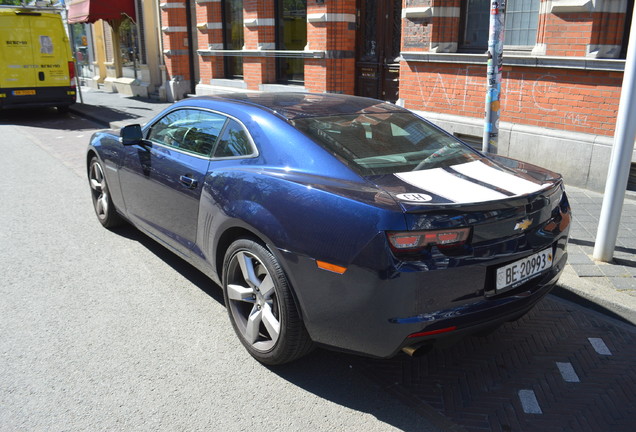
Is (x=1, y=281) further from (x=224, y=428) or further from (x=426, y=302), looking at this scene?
(x=426, y=302)

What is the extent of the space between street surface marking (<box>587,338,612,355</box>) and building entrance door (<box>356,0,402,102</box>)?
7.91 metres

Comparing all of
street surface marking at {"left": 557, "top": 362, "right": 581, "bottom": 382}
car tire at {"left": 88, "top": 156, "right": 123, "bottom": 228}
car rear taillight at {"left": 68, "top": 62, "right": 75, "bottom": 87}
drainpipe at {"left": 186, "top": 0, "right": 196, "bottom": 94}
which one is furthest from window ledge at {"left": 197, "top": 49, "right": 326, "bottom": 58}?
street surface marking at {"left": 557, "top": 362, "right": 581, "bottom": 382}

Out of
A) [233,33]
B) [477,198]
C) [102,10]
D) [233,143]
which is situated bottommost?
[477,198]

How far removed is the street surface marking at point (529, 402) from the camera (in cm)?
301

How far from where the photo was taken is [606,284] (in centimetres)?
445

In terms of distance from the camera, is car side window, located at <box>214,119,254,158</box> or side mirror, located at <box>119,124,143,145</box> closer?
car side window, located at <box>214,119,254,158</box>

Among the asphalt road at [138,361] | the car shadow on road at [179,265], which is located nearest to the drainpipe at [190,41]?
the car shadow on road at [179,265]

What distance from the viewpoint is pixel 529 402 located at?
308cm

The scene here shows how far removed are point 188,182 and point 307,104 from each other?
3.38ft

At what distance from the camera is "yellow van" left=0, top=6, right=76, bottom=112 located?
15.2 m

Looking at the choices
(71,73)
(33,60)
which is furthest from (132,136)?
(71,73)

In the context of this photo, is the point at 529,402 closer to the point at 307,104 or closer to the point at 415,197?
the point at 415,197

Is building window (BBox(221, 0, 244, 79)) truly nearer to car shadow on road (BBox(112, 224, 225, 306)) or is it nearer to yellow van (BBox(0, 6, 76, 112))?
yellow van (BBox(0, 6, 76, 112))

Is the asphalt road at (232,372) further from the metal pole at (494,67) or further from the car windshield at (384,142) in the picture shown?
the metal pole at (494,67)
